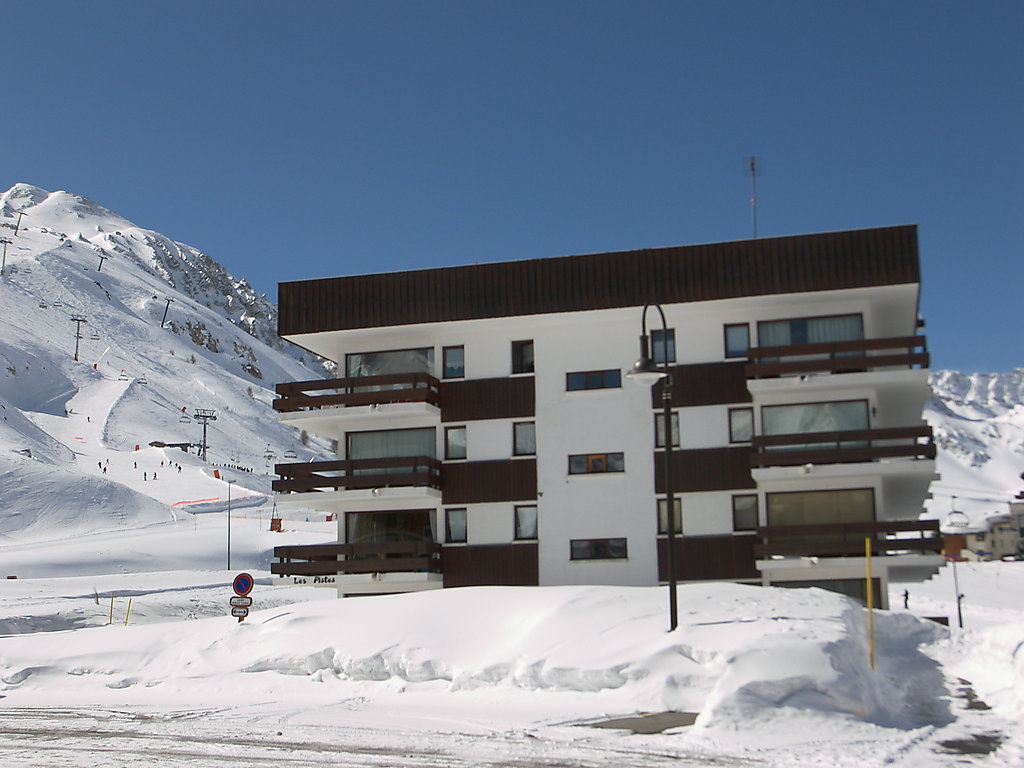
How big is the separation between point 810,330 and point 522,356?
30.5 feet

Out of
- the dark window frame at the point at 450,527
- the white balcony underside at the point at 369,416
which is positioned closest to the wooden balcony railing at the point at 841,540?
the dark window frame at the point at 450,527

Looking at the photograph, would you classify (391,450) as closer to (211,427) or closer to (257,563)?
(257,563)

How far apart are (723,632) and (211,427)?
166 meters

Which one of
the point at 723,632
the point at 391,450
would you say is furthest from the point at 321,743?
the point at 391,450

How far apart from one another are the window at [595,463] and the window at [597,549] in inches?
86.4

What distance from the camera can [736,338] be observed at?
118 feet

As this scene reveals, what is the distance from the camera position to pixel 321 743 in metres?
15.6

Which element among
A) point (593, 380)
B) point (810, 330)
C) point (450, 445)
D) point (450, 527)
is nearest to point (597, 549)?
point (450, 527)

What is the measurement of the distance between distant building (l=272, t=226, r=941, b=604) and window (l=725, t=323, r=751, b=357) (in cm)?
8

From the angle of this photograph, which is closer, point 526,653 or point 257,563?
Result: point 526,653

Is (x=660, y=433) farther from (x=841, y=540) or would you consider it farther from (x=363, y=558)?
(x=363, y=558)

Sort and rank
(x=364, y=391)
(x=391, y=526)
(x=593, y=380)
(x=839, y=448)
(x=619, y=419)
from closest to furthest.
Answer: (x=839, y=448) < (x=619, y=419) < (x=593, y=380) < (x=391, y=526) < (x=364, y=391)

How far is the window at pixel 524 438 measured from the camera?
37031mm

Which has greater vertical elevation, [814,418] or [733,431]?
[814,418]
